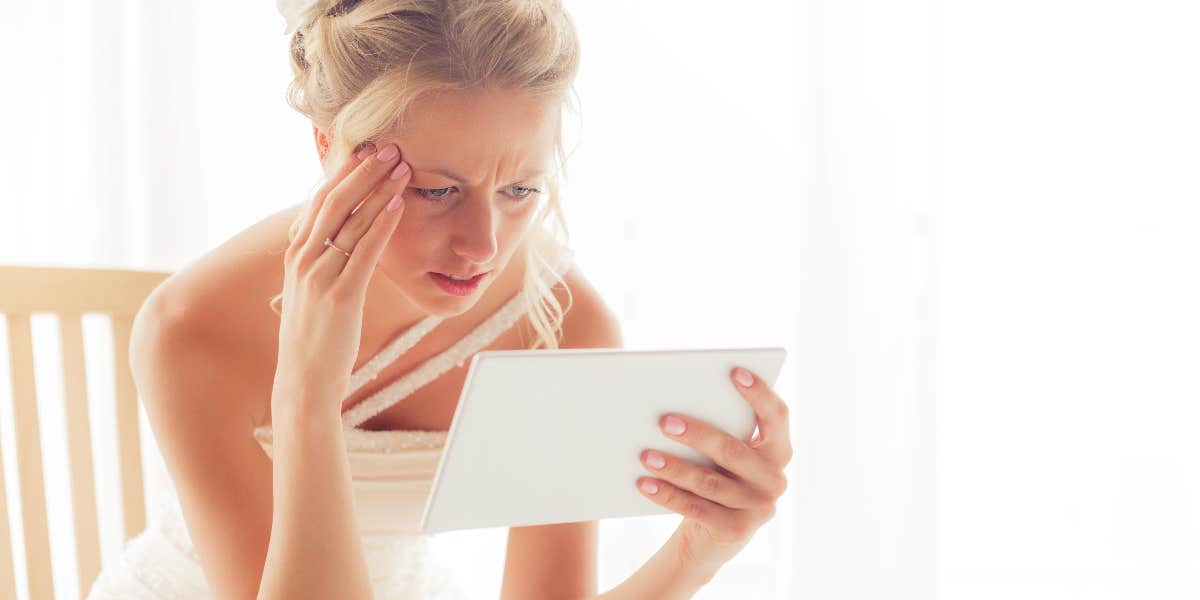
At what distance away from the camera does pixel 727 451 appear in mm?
974

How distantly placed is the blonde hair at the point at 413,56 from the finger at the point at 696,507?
15.5 inches

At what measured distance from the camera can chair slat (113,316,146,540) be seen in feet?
4.47

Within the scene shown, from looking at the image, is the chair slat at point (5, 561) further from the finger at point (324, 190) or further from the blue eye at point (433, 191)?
the blue eye at point (433, 191)

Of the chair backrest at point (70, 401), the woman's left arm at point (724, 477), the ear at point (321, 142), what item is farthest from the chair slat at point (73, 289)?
the woman's left arm at point (724, 477)

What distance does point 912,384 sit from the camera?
196 centimetres

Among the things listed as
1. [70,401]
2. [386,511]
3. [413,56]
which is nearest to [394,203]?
[413,56]

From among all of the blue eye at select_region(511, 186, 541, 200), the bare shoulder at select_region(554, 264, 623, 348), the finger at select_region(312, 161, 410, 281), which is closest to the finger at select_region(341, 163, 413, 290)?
the finger at select_region(312, 161, 410, 281)

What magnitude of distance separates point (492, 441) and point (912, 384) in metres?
1.27

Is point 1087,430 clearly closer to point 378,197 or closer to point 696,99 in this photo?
point 696,99

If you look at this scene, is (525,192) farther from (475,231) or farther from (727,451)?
(727,451)

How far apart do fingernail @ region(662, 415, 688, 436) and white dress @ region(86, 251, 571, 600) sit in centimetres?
43

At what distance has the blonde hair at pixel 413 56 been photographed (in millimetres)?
963

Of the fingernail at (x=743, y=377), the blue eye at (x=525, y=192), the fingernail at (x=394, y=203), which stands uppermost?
the blue eye at (x=525, y=192)

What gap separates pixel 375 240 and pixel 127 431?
63 cm
